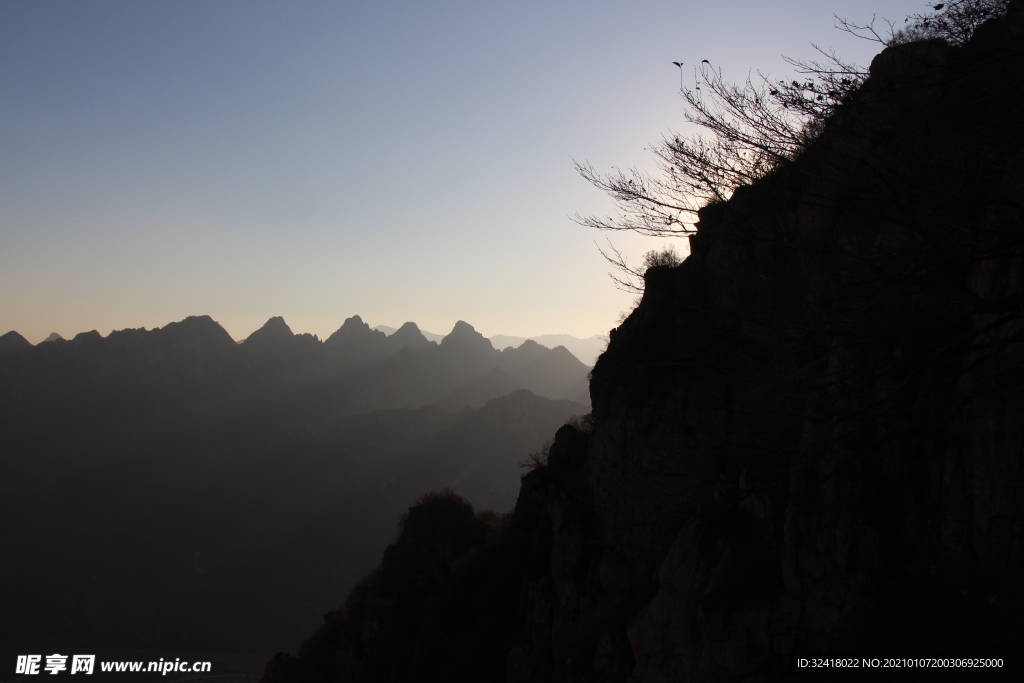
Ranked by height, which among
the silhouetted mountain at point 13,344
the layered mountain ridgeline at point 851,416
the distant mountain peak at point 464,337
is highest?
the distant mountain peak at point 464,337

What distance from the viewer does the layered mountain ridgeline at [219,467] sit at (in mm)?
68625

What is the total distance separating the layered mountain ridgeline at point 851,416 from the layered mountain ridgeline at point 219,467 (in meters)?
54.6

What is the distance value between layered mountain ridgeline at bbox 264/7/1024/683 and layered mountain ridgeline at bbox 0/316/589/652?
54619 millimetres

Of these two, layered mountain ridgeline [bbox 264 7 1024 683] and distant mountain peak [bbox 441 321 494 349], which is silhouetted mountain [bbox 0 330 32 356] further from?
layered mountain ridgeline [bbox 264 7 1024 683]

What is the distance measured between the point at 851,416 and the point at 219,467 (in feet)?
322

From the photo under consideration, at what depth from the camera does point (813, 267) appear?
579 centimetres

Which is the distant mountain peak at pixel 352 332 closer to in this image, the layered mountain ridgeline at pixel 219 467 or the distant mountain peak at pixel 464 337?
the layered mountain ridgeline at pixel 219 467

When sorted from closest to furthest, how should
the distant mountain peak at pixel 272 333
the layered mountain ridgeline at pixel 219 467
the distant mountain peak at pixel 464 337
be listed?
1. the layered mountain ridgeline at pixel 219 467
2. the distant mountain peak at pixel 272 333
3. the distant mountain peak at pixel 464 337

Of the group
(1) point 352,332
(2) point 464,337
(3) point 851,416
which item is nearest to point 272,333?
(1) point 352,332

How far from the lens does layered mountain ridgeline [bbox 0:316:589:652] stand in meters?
68.6

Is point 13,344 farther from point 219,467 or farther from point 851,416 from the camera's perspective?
point 851,416

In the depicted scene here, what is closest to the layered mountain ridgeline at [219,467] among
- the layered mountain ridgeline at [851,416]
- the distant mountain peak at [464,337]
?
the distant mountain peak at [464,337]

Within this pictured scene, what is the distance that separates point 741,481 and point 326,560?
7217 centimetres

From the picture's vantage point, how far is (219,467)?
88812 millimetres
